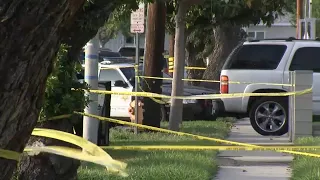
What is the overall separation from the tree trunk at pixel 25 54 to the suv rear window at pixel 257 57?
1097cm

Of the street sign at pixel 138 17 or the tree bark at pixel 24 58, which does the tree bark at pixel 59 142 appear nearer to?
the tree bark at pixel 24 58

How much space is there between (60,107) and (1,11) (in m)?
3.63

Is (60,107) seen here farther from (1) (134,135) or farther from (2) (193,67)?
(2) (193,67)

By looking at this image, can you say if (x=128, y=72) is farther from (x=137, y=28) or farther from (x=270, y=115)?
(x=270, y=115)

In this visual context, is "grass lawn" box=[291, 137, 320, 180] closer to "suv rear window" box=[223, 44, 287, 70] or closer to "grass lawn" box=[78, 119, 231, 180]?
"grass lawn" box=[78, 119, 231, 180]

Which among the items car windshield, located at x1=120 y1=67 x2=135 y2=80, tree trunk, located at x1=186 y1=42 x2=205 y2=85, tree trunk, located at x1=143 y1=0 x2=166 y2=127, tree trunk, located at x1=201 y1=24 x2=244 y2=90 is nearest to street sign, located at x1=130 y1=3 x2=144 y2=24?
tree trunk, located at x1=143 y1=0 x2=166 y2=127

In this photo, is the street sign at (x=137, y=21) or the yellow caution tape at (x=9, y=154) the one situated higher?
the street sign at (x=137, y=21)

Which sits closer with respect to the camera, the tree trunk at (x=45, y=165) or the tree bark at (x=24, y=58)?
the tree bark at (x=24, y=58)

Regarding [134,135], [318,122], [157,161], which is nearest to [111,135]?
[134,135]

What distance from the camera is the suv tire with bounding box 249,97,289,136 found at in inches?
550

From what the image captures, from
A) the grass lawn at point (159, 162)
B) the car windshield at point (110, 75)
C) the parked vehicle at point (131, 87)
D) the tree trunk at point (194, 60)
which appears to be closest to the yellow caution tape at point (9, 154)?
the grass lawn at point (159, 162)

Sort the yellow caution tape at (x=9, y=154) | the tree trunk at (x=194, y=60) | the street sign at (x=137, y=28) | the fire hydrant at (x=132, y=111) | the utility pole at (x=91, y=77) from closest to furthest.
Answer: the yellow caution tape at (x=9, y=154) < the utility pole at (x=91, y=77) < the street sign at (x=137, y=28) < the fire hydrant at (x=132, y=111) < the tree trunk at (x=194, y=60)

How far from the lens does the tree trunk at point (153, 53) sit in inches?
556

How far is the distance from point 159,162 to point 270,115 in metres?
5.21
